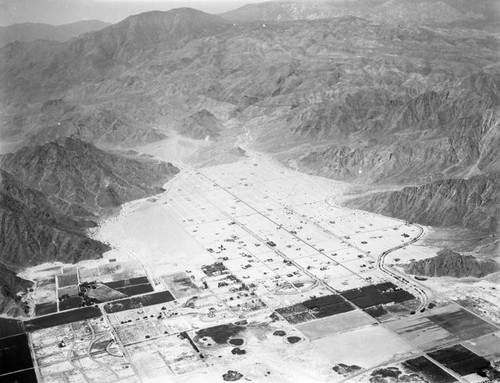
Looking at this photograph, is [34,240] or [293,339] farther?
[34,240]

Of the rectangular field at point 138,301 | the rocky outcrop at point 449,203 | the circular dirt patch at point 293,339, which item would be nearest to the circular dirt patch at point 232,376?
the circular dirt patch at point 293,339

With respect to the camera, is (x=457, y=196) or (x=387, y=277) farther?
(x=457, y=196)

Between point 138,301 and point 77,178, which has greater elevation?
point 77,178

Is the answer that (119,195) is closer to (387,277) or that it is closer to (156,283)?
(156,283)

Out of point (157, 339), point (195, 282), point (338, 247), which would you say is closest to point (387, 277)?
point (338, 247)

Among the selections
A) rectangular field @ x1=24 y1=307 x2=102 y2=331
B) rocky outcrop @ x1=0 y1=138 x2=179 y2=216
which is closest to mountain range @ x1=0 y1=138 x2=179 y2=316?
rocky outcrop @ x1=0 y1=138 x2=179 y2=216

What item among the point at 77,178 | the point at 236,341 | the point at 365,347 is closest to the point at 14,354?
the point at 236,341

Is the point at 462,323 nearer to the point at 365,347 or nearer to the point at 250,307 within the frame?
the point at 365,347

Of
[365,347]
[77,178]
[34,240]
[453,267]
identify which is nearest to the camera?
[365,347]
